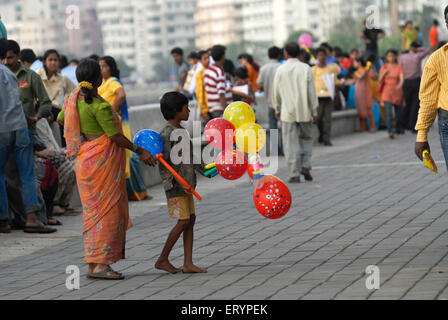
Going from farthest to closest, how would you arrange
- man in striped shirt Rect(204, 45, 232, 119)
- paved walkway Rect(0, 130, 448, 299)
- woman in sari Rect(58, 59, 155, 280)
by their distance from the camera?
man in striped shirt Rect(204, 45, 232, 119)
woman in sari Rect(58, 59, 155, 280)
paved walkway Rect(0, 130, 448, 299)

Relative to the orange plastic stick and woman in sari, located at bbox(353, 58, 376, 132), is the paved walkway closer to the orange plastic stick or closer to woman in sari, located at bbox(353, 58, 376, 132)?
the orange plastic stick

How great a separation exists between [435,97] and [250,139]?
1.53m

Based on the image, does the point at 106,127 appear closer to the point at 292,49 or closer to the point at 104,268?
the point at 104,268

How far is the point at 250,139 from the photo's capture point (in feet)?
24.6

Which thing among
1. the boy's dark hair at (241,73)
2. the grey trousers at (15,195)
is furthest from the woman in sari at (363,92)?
the grey trousers at (15,195)

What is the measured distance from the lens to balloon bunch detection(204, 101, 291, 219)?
7406mm

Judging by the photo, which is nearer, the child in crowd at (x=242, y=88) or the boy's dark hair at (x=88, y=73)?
the boy's dark hair at (x=88, y=73)

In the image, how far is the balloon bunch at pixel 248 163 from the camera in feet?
24.3

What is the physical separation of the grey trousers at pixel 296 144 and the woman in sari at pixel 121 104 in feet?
7.01

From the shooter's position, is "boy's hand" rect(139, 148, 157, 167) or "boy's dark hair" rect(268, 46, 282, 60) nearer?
"boy's hand" rect(139, 148, 157, 167)

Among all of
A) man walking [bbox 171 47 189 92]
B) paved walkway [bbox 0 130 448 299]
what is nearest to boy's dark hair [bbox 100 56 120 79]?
paved walkway [bbox 0 130 448 299]

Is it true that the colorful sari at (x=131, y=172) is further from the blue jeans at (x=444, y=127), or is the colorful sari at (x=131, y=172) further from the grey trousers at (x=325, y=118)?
the grey trousers at (x=325, y=118)

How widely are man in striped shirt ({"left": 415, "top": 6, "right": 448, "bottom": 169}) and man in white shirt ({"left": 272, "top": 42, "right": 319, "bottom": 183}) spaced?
591 cm

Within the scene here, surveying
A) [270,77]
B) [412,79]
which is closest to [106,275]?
[270,77]
